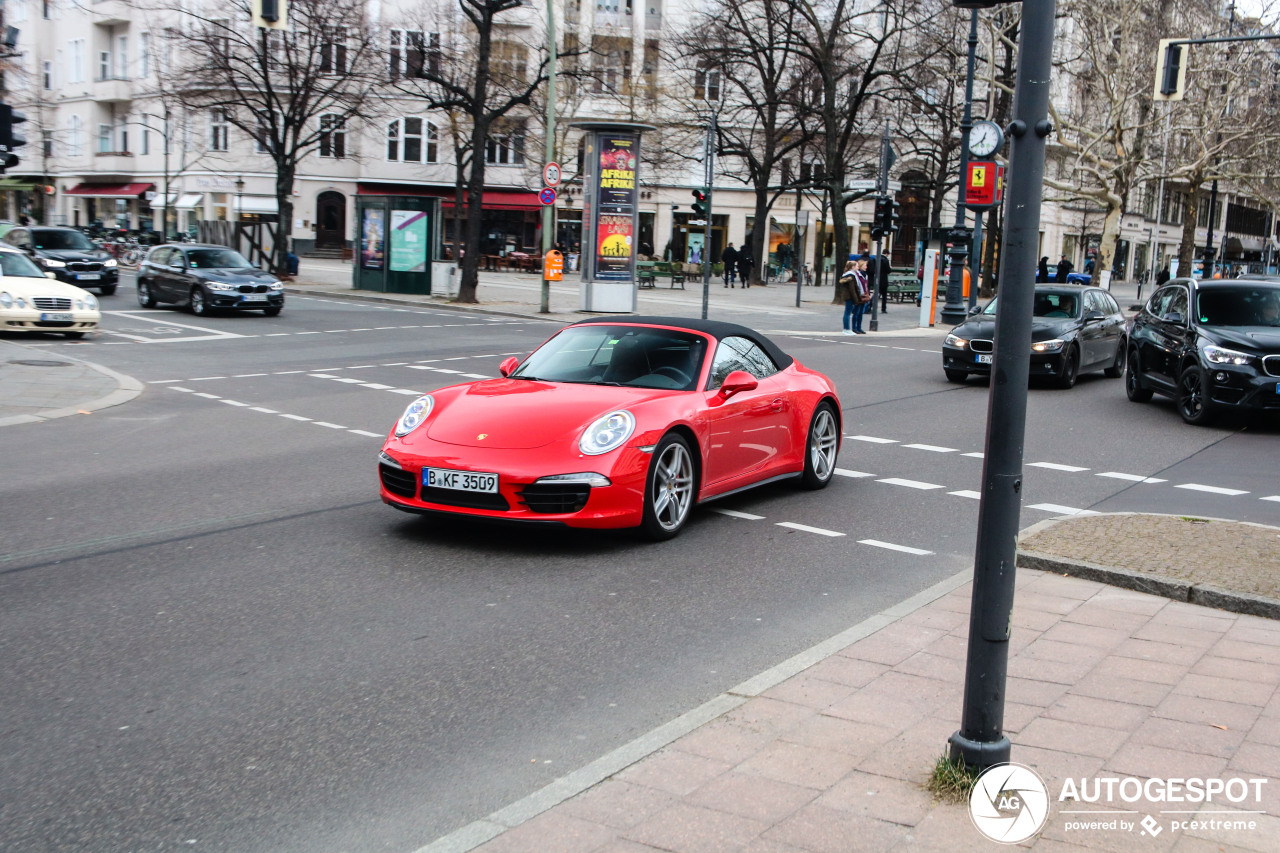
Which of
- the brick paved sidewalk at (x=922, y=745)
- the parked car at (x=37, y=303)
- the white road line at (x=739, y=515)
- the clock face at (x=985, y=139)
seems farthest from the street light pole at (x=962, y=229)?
the brick paved sidewalk at (x=922, y=745)

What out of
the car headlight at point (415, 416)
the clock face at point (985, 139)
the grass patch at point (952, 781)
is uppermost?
the clock face at point (985, 139)

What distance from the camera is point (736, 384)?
798cm

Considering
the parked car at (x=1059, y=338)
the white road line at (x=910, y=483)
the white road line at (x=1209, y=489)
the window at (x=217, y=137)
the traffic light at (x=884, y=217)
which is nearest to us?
the white road line at (x=910, y=483)

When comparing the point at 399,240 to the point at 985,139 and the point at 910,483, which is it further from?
the point at 910,483

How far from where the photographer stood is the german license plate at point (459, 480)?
698 centimetres

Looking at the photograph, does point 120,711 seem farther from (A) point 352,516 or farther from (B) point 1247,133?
(B) point 1247,133

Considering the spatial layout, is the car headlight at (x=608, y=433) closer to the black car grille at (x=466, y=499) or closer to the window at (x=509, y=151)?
the black car grille at (x=466, y=499)

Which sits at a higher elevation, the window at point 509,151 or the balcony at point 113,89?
the balcony at point 113,89

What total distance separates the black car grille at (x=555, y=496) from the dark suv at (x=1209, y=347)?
962cm

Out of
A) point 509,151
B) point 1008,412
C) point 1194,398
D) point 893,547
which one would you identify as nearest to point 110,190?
point 509,151

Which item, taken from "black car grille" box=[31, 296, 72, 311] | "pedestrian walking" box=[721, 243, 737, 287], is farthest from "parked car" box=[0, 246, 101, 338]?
"pedestrian walking" box=[721, 243, 737, 287]

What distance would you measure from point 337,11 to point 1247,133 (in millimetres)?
29548

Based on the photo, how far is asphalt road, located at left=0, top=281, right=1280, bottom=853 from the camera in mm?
3965

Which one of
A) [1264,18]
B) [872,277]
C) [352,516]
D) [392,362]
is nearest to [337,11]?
[872,277]
